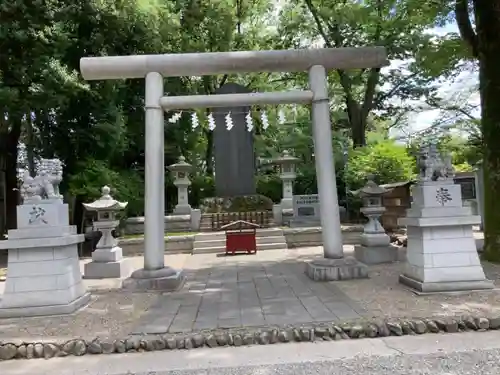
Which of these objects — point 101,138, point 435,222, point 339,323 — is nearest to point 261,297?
point 339,323

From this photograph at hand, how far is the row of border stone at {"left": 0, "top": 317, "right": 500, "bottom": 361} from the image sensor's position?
4348 mm

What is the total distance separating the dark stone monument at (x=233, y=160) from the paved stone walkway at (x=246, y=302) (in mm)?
8448

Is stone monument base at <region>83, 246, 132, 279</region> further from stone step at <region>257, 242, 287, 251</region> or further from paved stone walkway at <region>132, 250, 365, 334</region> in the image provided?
stone step at <region>257, 242, 287, 251</region>

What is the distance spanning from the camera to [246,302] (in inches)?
238

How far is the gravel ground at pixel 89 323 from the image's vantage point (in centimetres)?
484

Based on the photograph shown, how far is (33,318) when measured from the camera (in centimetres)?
560

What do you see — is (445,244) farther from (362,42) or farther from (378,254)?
(362,42)

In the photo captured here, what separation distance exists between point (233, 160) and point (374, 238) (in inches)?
369

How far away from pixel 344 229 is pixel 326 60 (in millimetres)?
7306

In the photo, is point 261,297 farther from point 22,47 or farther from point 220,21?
point 220,21

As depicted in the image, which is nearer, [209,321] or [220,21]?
[209,321]

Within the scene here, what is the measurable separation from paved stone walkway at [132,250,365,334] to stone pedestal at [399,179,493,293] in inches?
48.6

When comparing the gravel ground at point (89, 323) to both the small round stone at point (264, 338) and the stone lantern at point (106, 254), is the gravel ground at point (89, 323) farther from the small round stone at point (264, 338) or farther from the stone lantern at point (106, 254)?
the stone lantern at point (106, 254)

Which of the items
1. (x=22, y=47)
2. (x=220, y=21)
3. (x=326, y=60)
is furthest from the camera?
(x=220, y=21)
